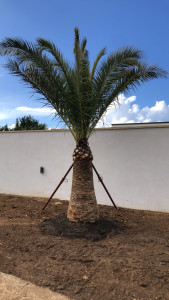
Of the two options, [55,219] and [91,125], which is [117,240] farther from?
[91,125]

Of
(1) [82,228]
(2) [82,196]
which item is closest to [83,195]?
(2) [82,196]

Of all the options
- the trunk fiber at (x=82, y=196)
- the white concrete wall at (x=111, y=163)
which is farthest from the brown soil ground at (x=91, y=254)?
the white concrete wall at (x=111, y=163)

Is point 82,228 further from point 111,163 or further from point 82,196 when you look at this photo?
point 111,163

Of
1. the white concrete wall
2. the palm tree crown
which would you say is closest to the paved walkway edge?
the palm tree crown

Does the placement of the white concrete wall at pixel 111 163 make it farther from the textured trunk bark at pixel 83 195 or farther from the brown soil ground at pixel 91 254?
the textured trunk bark at pixel 83 195

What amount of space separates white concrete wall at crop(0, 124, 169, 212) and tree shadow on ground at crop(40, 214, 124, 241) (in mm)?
1708

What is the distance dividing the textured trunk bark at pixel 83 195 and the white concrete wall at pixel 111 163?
2010 millimetres

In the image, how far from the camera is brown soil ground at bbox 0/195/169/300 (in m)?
3.07

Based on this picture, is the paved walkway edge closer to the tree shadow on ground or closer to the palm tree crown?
the tree shadow on ground

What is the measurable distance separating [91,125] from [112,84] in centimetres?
105

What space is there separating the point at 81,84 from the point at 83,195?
2.44 metres

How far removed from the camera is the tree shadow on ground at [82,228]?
4805mm

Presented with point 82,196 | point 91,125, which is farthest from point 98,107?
point 82,196

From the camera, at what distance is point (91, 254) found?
3.93m
